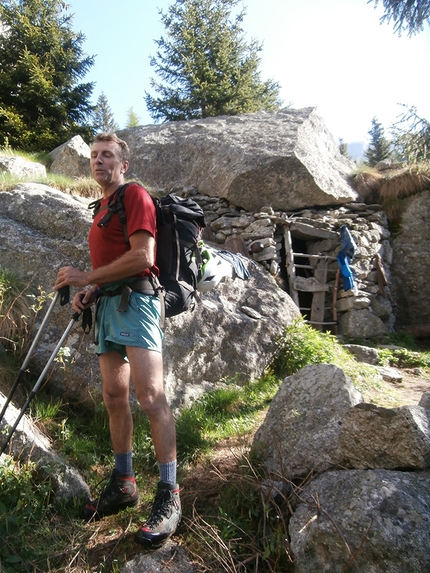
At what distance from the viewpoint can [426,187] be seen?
11.0m

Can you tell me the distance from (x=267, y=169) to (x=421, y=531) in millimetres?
→ 8737

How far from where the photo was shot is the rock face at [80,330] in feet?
13.8

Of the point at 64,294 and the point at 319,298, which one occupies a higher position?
the point at 64,294

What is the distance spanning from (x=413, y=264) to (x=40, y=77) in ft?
39.8

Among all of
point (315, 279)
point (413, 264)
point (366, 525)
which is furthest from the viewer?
point (413, 264)

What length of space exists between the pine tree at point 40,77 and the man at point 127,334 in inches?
470

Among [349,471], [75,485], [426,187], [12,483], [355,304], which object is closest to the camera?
[349,471]

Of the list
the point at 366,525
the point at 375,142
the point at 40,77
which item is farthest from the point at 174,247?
the point at 375,142

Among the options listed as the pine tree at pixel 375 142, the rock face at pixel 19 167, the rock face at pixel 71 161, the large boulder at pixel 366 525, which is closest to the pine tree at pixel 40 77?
the rock face at pixel 71 161

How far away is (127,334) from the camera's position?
2.58 meters

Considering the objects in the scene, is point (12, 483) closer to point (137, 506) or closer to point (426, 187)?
point (137, 506)

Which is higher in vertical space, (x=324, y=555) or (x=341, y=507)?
(x=341, y=507)

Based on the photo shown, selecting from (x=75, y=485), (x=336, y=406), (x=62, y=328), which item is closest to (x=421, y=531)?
(x=336, y=406)

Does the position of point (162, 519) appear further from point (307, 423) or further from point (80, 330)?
point (80, 330)
